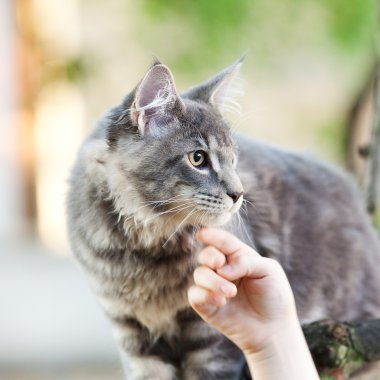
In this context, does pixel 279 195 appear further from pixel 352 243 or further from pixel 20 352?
pixel 20 352

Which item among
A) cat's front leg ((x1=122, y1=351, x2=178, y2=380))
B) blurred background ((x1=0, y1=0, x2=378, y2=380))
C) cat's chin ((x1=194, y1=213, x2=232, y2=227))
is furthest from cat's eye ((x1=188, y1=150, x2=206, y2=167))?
blurred background ((x1=0, y1=0, x2=378, y2=380))

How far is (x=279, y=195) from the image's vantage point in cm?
161

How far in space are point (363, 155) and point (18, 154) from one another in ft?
7.26

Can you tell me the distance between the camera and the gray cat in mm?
1295

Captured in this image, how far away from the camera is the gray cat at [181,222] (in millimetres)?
1295

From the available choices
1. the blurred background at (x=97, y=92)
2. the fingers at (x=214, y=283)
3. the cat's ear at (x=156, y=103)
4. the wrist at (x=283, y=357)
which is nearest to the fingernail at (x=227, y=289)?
the fingers at (x=214, y=283)

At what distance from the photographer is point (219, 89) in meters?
1.46

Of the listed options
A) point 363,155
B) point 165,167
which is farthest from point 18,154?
point 165,167

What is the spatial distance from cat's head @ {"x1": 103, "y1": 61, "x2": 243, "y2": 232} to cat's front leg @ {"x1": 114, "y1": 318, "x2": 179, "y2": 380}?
0.28 metres

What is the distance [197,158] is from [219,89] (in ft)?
0.72

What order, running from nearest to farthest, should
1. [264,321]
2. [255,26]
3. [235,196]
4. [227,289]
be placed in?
[227,289]
[264,321]
[235,196]
[255,26]

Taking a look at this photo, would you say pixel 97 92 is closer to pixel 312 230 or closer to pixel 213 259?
pixel 312 230

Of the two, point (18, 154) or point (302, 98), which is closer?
point (302, 98)

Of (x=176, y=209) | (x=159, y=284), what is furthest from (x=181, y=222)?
(x=159, y=284)
